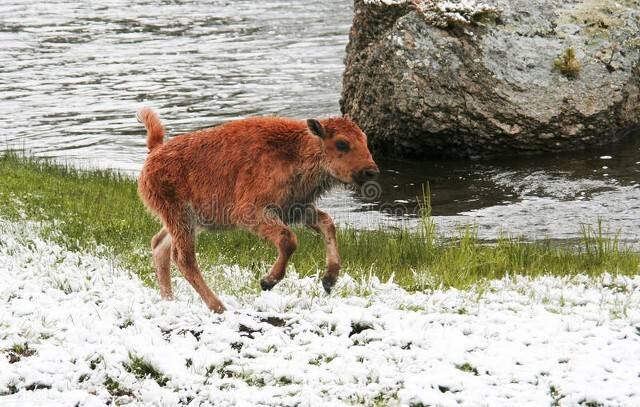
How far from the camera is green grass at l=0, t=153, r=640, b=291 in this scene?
930cm

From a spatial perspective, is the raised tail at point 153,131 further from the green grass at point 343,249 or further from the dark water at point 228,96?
the dark water at point 228,96

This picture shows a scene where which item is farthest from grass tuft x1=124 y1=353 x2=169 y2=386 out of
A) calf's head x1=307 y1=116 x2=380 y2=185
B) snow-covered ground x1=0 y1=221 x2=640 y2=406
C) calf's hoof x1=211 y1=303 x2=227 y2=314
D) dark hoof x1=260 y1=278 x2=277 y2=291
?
calf's head x1=307 y1=116 x2=380 y2=185

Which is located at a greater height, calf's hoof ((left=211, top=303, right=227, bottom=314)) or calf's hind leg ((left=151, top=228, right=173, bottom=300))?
calf's hind leg ((left=151, top=228, right=173, bottom=300))

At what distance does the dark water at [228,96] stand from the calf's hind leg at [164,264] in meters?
1.56

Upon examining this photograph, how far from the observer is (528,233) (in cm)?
1270

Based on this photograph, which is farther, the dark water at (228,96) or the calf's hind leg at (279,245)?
the dark water at (228,96)

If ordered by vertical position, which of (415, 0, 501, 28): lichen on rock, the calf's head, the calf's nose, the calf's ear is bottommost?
the calf's nose

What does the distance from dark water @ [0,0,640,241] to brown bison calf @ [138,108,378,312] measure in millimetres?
431

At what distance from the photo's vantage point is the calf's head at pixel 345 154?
318 inches

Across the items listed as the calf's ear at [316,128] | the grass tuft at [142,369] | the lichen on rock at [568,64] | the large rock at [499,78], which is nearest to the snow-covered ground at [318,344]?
the grass tuft at [142,369]

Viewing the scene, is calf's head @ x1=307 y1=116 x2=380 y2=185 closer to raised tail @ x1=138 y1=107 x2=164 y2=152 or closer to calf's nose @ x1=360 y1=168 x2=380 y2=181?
calf's nose @ x1=360 y1=168 x2=380 y2=181

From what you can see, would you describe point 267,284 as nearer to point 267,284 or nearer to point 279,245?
point 267,284

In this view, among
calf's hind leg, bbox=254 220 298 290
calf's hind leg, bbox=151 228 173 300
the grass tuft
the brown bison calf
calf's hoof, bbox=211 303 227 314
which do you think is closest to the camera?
the grass tuft

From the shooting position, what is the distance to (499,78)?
630 inches
